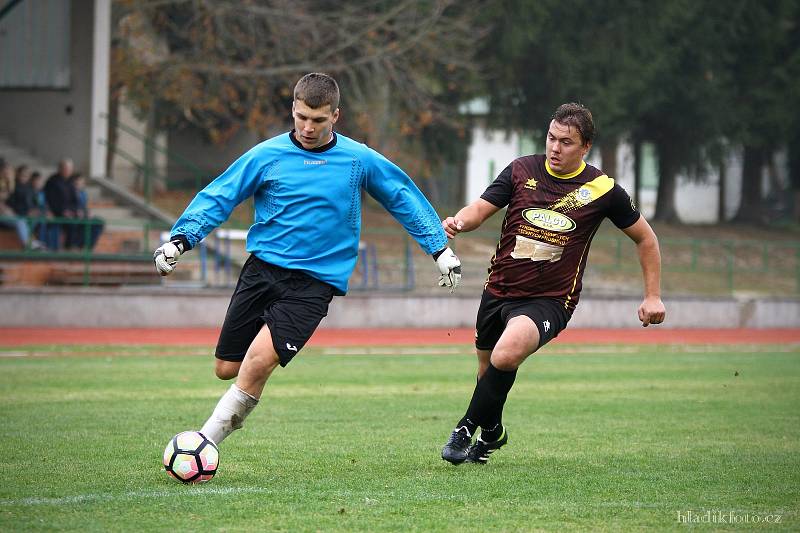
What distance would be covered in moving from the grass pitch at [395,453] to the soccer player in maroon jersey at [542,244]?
0.37m

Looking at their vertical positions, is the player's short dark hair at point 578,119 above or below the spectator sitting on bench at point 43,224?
above

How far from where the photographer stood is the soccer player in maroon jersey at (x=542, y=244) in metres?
7.29

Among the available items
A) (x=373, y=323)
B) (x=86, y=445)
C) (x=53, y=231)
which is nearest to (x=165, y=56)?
(x=53, y=231)

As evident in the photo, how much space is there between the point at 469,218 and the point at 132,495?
260cm

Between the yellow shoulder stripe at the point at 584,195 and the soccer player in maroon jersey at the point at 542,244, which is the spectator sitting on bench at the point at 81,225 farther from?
the yellow shoulder stripe at the point at 584,195

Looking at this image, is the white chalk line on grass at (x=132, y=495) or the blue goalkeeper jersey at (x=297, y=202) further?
the blue goalkeeper jersey at (x=297, y=202)

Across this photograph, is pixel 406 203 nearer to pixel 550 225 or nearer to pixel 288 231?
pixel 288 231

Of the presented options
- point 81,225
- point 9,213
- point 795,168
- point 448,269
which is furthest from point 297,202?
point 795,168

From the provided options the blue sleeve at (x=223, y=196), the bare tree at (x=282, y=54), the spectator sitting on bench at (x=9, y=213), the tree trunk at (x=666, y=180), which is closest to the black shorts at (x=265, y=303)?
the blue sleeve at (x=223, y=196)

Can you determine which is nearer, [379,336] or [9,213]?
[379,336]

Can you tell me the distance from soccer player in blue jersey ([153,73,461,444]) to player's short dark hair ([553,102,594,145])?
112cm

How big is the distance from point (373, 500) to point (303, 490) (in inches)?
18.6

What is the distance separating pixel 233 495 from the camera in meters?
6.17

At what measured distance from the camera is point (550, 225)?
7348 millimetres
